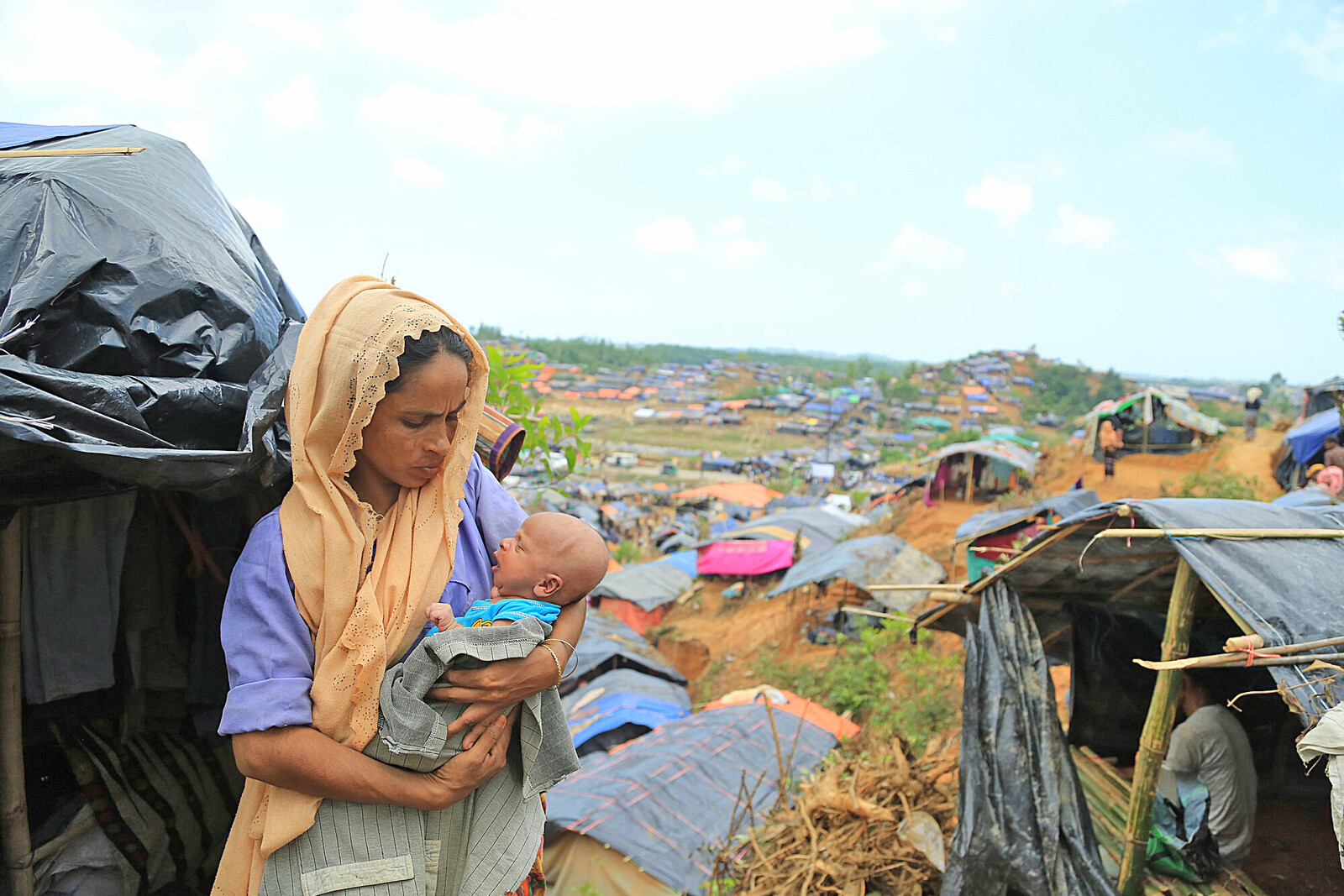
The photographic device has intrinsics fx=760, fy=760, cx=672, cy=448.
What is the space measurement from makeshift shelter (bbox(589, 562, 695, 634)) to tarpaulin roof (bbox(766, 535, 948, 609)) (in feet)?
8.93

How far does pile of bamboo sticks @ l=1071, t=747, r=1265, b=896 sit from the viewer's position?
11.9 ft

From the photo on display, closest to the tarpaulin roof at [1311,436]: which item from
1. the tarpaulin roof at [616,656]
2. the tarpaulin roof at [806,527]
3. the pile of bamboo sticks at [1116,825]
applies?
the tarpaulin roof at [806,527]

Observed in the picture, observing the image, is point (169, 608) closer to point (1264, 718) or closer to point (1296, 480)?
point (1264, 718)

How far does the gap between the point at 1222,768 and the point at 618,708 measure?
581 centimetres

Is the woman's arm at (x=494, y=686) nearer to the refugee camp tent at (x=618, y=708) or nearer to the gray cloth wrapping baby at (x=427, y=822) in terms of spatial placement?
the gray cloth wrapping baby at (x=427, y=822)

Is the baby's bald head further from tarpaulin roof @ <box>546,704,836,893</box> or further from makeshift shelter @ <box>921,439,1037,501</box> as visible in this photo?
makeshift shelter @ <box>921,439,1037,501</box>

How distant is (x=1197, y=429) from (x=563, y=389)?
60.8 meters

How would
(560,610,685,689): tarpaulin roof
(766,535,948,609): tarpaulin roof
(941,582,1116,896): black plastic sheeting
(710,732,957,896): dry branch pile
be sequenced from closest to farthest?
1. (941,582,1116,896): black plastic sheeting
2. (710,732,957,896): dry branch pile
3. (560,610,685,689): tarpaulin roof
4. (766,535,948,609): tarpaulin roof

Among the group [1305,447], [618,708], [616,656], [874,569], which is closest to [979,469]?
[1305,447]

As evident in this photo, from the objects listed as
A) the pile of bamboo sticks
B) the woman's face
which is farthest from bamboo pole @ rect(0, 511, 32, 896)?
the pile of bamboo sticks

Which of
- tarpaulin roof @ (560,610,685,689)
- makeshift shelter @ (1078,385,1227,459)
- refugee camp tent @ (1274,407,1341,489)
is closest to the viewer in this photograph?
tarpaulin roof @ (560,610,685,689)

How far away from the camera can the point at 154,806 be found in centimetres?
201

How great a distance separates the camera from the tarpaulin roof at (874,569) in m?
14.5

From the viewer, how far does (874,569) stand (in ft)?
49.0
